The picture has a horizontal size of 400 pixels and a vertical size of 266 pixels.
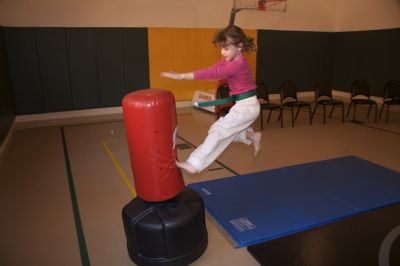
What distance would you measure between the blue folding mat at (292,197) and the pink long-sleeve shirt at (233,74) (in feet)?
3.47

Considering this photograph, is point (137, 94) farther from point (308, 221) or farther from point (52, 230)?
point (308, 221)

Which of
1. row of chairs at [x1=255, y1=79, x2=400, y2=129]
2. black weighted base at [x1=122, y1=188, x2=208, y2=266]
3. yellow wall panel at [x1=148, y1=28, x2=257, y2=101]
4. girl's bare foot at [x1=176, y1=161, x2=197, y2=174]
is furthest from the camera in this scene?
yellow wall panel at [x1=148, y1=28, x2=257, y2=101]

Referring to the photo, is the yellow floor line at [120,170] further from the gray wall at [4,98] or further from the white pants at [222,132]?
the gray wall at [4,98]

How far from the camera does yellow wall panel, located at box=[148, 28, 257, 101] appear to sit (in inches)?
287

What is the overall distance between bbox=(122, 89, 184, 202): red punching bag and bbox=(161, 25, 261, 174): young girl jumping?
14 cm

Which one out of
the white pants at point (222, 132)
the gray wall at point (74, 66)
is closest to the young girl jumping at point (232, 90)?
the white pants at point (222, 132)

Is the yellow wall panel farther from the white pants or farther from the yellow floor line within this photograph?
the white pants

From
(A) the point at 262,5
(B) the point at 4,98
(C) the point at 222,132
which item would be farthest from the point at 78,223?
(A) the point at 262,5

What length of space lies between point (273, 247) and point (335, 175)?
1636 mm

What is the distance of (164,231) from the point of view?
2.04m

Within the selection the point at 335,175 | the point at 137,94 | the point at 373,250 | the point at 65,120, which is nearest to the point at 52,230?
the point at 137,94

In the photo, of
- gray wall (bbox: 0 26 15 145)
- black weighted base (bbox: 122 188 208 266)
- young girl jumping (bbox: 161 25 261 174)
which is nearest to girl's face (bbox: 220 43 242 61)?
young girl jumping (bbox: 161 25 261 174)

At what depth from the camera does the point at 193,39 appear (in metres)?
7.60

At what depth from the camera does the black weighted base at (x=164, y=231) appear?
206 cm
